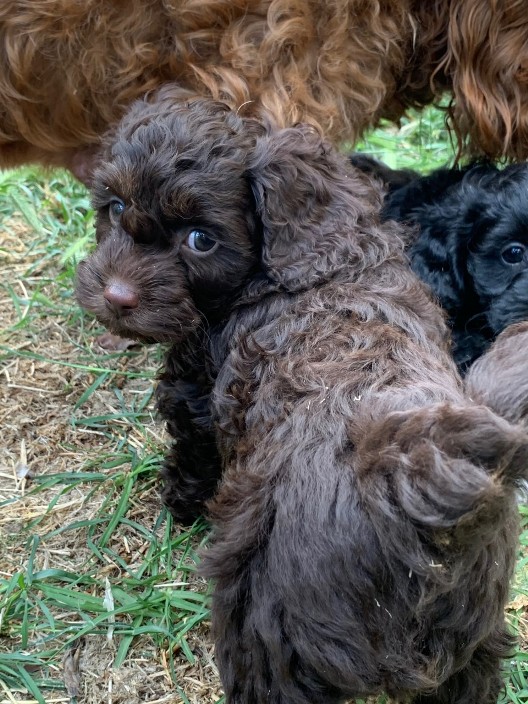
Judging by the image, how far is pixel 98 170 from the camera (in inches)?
96.8

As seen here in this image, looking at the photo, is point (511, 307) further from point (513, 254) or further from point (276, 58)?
point (276, 58)

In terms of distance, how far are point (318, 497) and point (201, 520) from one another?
1.28m

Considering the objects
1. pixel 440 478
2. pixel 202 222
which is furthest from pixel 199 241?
pixel 440 478

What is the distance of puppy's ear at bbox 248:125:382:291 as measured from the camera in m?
2.32

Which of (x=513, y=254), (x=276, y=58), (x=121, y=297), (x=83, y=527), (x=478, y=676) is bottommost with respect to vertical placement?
(x=83, y=527)

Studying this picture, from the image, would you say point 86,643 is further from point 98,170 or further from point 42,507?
point 98,170

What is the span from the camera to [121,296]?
2.25 meters

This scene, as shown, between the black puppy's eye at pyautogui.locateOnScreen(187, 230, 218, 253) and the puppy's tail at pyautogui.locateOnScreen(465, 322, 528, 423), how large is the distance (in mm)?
863


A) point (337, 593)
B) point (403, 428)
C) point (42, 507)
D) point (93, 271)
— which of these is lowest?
point (42, 507)

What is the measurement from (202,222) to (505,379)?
3.29ft

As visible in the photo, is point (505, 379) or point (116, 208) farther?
point (116, 208)

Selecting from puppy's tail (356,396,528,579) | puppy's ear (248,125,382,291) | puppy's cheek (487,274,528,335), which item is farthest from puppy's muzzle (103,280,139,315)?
puppy's cheek (487,274,528,335)

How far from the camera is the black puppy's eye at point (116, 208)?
2404 mm

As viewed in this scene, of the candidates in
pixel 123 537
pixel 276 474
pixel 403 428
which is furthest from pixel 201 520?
pixel 403 428
